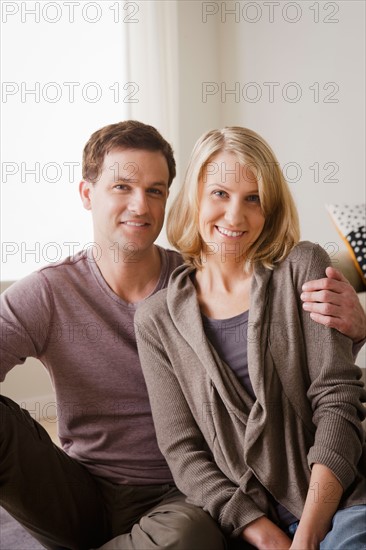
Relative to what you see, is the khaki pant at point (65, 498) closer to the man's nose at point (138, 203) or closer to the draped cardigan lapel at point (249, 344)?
the draped cardigan lapel at point (249, 344)

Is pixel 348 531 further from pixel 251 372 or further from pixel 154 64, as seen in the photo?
pixel 154 64

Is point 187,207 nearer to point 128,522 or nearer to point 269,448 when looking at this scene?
point 269,448

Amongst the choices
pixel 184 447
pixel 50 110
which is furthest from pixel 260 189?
pixel 50 110

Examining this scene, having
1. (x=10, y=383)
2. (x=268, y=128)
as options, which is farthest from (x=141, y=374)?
(x=268, y=128)

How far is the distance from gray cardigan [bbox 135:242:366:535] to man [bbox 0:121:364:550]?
12 cm

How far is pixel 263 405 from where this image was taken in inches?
53.6

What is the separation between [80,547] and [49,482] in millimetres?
163

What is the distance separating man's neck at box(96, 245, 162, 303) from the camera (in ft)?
5.69

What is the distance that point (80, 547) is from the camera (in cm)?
157

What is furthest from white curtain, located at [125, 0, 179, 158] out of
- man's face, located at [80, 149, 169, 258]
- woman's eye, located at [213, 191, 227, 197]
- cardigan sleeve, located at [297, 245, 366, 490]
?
cardigan sleeve, located at [297, 245, 366, 490]

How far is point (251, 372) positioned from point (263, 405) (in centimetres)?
7

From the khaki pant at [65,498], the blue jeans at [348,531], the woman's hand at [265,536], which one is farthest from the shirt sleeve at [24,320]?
the blue jeans at [348,531]

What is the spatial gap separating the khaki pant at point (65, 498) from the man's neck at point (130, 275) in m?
0.36

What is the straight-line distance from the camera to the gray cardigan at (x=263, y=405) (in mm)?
1339
